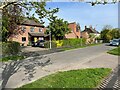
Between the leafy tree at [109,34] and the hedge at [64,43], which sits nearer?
the hedge at [64,43]

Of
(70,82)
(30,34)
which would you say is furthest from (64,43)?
(70,82)

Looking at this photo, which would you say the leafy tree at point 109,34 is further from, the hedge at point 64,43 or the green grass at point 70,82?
the green grass at point 70,82

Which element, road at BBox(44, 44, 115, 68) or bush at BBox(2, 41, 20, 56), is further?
bush at BBox(2, 41, 20, 56)

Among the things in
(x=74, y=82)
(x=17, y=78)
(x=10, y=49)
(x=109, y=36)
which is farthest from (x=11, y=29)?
(x=109, y=36)

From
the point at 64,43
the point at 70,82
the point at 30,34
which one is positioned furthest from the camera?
the point at 30,34

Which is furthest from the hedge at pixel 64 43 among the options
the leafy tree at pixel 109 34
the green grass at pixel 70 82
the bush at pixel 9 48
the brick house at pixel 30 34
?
the green grass at pixel 70 82

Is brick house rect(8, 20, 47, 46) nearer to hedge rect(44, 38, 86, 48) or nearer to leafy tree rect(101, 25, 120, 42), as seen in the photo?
hedge rect(44, 38, 86, 48)

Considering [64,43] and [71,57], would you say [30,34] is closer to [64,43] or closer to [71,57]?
[64,43]

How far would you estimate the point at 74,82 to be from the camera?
8750 millimetres

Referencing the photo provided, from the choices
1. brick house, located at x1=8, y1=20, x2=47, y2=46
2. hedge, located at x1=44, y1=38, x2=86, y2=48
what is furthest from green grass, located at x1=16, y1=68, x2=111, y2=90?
brick house, located at x1=8, y1=20, x2=47, y2=46

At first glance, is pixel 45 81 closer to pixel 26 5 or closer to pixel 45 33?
pixel 26 5

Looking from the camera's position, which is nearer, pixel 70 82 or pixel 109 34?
pixel 70 82

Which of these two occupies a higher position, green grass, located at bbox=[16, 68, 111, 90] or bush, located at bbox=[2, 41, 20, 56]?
bush, located at bbox=[2, 41, 20, 56]

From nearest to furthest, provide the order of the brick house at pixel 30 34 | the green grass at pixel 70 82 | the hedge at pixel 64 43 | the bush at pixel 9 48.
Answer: the green grass at pixel 70 82, the bush at pixel 9 48, the hedge at pixel 64 43, the brick house at pixel 30 34
